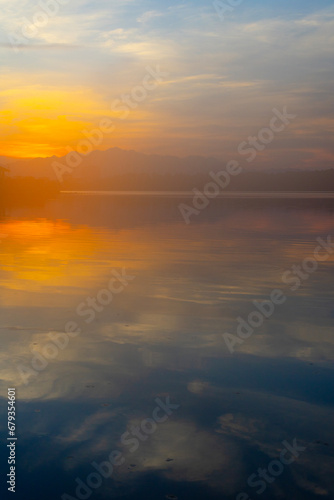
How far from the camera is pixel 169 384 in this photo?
23.5ft

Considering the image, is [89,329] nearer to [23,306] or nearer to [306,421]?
[23,306]

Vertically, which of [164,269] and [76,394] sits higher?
[76,394]

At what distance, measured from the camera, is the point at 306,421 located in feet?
20.2

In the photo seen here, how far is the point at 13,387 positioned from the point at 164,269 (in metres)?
9.56

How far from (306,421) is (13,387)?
3315 millimetres

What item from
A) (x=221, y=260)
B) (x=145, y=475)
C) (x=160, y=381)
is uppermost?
(x=145, y=475)

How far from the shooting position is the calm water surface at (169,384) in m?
5.07

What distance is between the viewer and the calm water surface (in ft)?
16.6

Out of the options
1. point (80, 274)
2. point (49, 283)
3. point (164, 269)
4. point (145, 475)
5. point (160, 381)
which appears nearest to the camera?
point (145, 475)

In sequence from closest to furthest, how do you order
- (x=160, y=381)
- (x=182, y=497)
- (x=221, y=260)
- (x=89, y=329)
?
1. (x=182, y=497)
2. (x=160, y=381)
3. (x=89, y=329)
4. (x=221, y=260)

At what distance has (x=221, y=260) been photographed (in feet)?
60.2

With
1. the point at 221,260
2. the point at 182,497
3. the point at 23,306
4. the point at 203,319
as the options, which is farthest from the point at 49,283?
the point at 182,497

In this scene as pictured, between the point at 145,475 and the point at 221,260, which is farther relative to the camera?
the point at 221,260

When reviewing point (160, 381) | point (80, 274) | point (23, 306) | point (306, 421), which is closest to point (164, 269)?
point (80, 274)
